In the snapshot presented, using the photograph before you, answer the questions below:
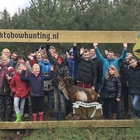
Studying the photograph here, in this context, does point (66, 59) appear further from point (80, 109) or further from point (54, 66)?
point (80, 109)

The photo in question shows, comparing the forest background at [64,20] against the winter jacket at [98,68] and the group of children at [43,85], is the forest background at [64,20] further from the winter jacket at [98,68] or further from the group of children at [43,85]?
the group of children at [43,85]

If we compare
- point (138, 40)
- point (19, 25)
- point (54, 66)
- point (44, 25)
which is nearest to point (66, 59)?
point (54, 66)

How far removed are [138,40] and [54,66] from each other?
1.85 meters

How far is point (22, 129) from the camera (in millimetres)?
6289

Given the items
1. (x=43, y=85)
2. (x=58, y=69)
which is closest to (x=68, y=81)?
(x=58, y=69)

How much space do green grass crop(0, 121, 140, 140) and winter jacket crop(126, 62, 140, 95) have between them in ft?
2.21

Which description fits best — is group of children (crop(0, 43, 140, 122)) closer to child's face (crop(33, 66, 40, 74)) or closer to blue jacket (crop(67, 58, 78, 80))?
child's face (crop(33, 66, 40, 74))

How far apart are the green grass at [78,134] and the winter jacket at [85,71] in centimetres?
106

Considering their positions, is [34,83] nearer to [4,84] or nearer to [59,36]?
[4,84]

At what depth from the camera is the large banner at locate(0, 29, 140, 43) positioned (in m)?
6.39

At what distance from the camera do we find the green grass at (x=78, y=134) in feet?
19.4

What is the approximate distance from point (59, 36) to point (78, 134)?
2017mm

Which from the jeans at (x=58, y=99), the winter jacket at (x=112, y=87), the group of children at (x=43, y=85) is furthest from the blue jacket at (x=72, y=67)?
the winter jacket at (x=112, y=87)

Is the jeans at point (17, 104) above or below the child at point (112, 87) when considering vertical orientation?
below
